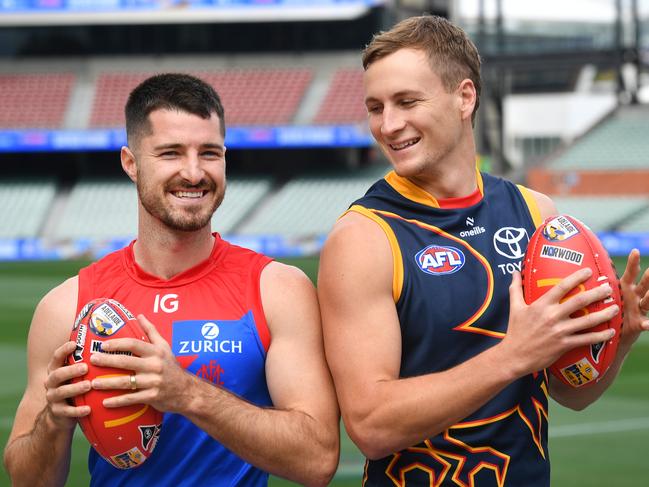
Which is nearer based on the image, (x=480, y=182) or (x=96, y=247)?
(x=480, y=182)

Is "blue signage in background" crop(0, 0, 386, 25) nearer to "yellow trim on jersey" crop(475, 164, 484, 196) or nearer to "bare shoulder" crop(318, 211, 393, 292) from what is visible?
"yellow trim on jersey" crop(475, 164, 484, 196)

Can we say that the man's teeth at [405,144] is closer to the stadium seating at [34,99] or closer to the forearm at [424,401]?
the forearm at [424,401]

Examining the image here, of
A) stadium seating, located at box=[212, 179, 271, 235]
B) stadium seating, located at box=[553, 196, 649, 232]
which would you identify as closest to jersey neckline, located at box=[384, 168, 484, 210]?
stadium seating, located at box=[553, 196, 649, 232]

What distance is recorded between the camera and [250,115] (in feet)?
115

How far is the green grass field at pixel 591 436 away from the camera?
7.38 metres

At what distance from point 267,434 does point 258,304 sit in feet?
1.48

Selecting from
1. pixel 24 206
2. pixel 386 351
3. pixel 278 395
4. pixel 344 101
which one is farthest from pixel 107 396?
pixel 344 101

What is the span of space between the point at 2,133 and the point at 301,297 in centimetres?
3223

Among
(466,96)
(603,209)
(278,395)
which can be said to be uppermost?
(466,96)

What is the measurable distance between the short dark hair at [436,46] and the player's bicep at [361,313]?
1.75 ft

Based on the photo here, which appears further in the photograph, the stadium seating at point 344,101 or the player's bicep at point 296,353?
the stadium seating at point 344,101

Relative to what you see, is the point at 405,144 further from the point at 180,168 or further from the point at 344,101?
the point at 344,101

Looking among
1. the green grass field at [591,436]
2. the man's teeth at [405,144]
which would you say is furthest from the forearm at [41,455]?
the green grass field at [591,436]

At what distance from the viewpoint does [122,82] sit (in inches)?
1438
